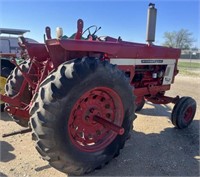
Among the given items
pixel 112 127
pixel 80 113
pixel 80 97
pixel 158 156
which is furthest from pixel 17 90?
pixel 158 156

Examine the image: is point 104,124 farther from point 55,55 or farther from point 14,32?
point 14,32

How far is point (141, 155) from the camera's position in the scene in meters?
3.59

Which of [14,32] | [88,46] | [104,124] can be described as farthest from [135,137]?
[14,32]

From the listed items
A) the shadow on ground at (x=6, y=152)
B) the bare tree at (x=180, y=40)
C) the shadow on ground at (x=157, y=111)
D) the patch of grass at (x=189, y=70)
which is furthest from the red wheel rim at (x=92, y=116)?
the bare tree at (x=180, y=40)

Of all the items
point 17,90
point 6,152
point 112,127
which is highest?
point 17,90

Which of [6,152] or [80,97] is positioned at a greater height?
[80,97]

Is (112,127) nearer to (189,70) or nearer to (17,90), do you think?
(17,90)

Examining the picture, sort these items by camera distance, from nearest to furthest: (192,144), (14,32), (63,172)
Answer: (63,172) → (192,144) → (14,32)

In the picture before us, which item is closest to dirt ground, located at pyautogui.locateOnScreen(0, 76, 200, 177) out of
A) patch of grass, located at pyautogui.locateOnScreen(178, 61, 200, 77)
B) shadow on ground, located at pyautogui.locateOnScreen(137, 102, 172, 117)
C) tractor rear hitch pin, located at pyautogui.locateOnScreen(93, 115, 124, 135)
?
tractor rear hitch pin, located at pyautogui.locateOnScreen(93, 115, 124, 135)

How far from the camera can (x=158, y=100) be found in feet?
16.8

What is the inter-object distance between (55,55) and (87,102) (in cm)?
73

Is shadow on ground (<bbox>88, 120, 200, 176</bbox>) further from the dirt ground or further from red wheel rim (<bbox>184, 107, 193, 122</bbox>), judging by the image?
red wheel rim (<bbox>184, 107, 193, 122</bbox>)

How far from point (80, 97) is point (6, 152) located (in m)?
1.61

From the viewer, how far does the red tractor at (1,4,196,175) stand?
2.62m
